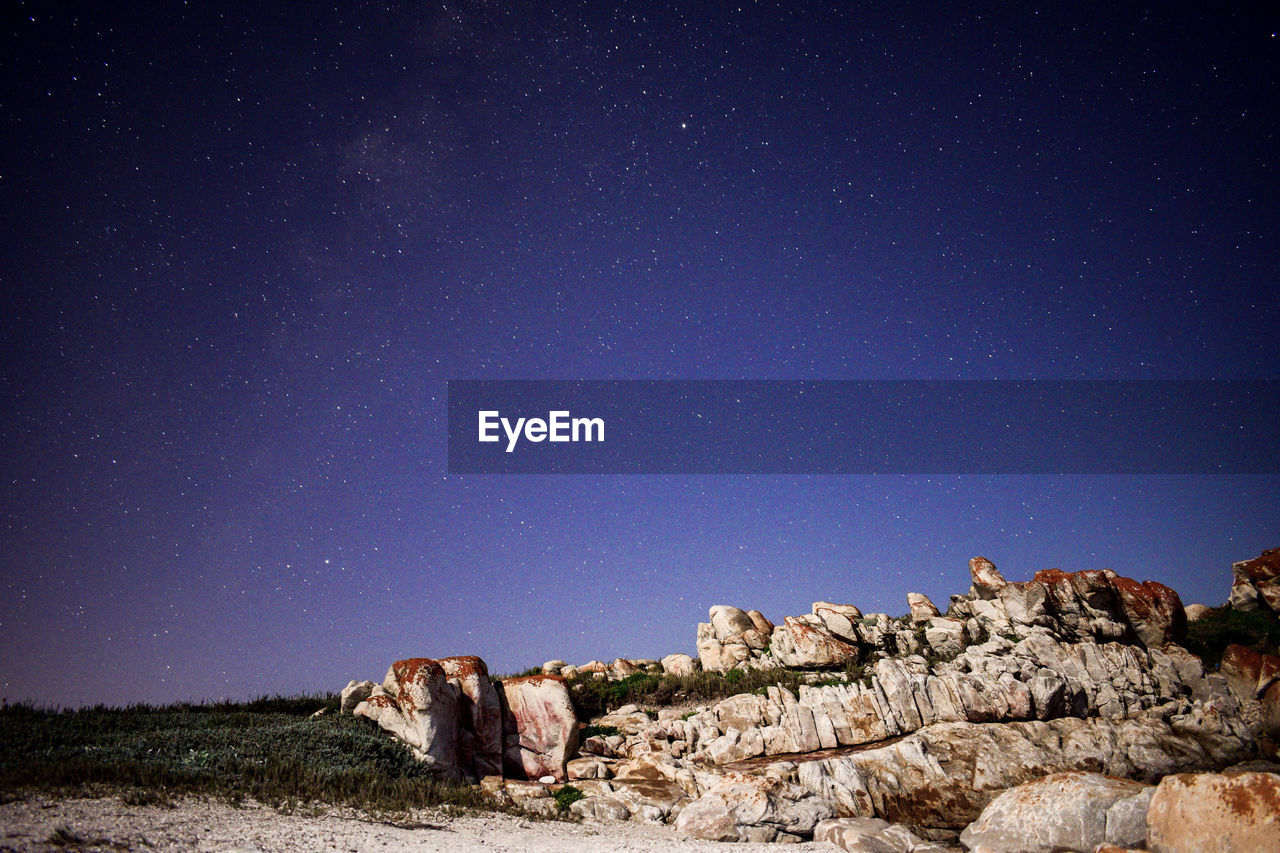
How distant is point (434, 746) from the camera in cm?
1967

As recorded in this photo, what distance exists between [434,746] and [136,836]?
10466 mm

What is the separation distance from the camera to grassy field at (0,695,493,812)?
12648 millimetres

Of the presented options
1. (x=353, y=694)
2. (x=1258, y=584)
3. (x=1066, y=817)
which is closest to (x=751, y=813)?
(x=1066, y=817)

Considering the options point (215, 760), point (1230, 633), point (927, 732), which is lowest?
point (927, 732)

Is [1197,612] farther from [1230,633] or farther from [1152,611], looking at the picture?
[1152,611]

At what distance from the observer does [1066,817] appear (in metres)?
14.5

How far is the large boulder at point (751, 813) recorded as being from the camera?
1592 cm

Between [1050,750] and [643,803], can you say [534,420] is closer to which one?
[643,803]

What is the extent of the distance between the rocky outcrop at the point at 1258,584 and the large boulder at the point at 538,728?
165 ft

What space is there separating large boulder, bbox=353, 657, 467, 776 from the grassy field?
1.66 feet

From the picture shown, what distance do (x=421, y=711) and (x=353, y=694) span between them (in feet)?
12.4

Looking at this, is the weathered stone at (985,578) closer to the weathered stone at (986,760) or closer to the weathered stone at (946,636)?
the weathered stone at (946,636)

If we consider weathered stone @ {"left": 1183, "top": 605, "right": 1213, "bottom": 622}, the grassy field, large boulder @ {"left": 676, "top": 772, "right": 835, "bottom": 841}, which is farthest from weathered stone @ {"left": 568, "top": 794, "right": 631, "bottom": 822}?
weathered stone @ {"left": 1183, "top": 605, "right": 1213, "bottom": 622}

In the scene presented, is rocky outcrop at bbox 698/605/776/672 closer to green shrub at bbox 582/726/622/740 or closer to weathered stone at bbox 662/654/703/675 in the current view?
weathered stone at bbox 662/654/703/675
